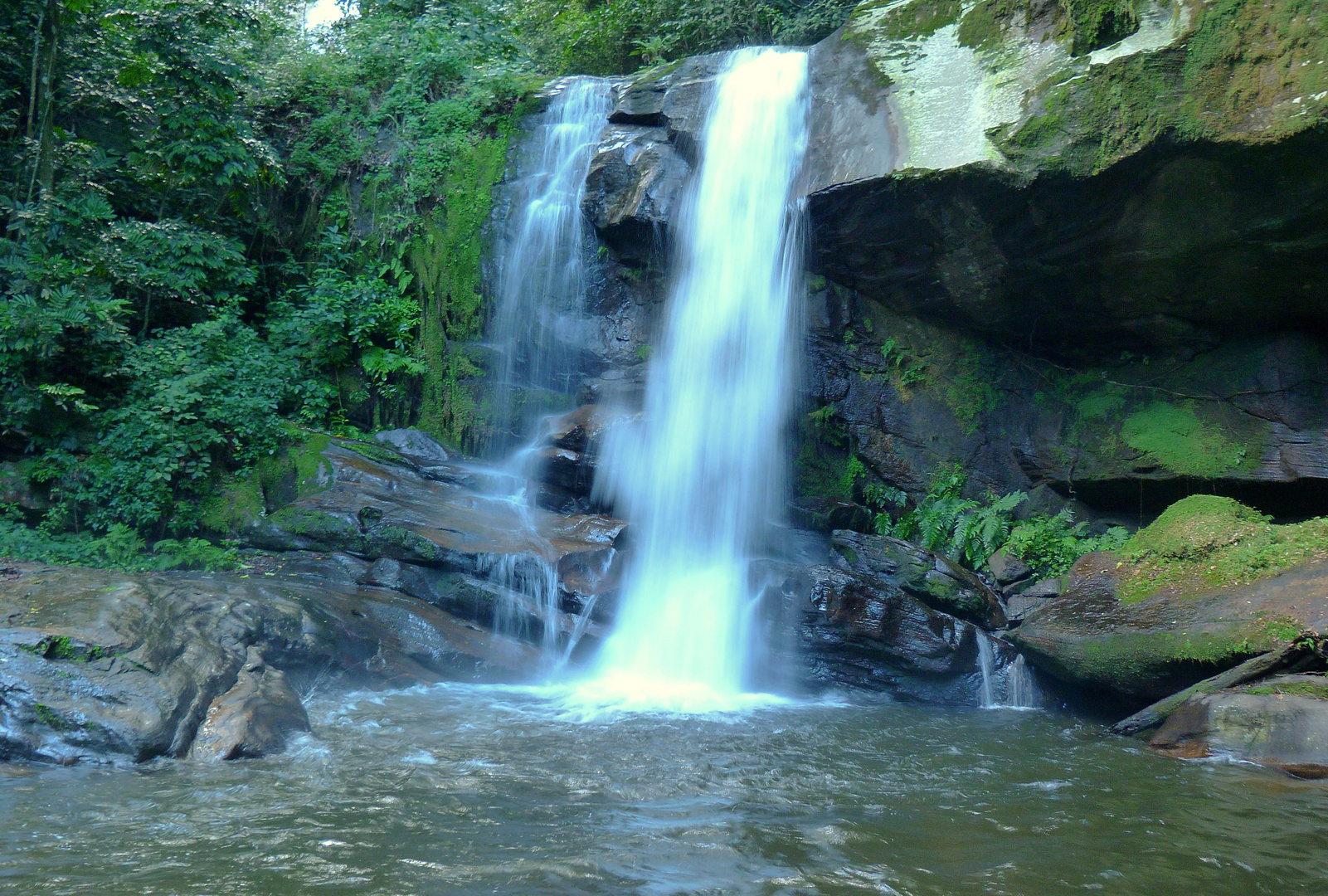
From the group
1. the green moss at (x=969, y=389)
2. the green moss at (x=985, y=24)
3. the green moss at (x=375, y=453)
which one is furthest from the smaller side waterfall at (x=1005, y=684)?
the green moss at (x=375, y=453)

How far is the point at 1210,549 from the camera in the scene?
7.34 metres

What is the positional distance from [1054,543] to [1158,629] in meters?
2.43

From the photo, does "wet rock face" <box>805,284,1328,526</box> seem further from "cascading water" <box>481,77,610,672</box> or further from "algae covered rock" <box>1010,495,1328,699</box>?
"cascading water" <box>481,77,610,672</box>

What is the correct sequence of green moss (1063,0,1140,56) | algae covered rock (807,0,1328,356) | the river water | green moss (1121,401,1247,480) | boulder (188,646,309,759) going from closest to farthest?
the river water, boulder (188,646,309,759), algae covered rock (807,0,1328,356), green moss (1063,0,1140,56), green moss (1121,401,1247,480)

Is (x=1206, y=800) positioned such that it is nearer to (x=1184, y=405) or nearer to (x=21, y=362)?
(x=1184, y=405)

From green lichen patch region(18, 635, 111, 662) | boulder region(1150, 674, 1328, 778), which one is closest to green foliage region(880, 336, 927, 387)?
boulder region(1150, 674, 1328, 778)

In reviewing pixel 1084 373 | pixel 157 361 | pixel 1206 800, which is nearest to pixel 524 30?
pixel 157 361

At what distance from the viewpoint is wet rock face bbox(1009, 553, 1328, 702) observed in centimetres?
641

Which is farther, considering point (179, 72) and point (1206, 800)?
point (179, 72)

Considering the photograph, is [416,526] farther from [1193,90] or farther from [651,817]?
[1193,90]

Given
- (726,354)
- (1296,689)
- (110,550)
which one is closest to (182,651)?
(110,550)

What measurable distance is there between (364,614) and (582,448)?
3.52 m

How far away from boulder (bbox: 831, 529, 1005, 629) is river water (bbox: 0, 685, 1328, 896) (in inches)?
91.8

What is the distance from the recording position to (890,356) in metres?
11.0
